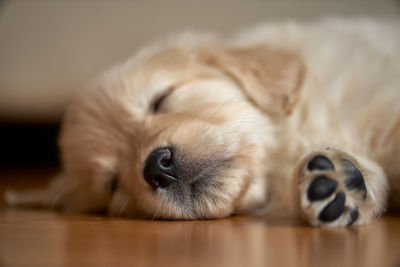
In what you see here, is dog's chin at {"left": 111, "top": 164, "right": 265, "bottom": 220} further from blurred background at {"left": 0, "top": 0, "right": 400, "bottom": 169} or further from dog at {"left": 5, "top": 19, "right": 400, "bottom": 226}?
blurred background at {"left": 0, "top": 0, "right": 400, "bottom": 169}

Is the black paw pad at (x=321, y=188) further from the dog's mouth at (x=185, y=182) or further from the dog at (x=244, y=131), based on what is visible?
the dog's mouth at (x=185, y=182)

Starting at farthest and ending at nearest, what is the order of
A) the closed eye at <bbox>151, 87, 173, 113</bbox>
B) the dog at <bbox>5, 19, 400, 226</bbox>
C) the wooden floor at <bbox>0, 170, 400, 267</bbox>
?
1. the closed eye at <bbox>151, 87, 173, 113</bbox>
2. the dog at <bbox>5, 19, 400, 226</bbox>
3. the wooden floor at <bbox>0, 170, 400, 267</bbox>

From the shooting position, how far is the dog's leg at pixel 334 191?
1.26 m

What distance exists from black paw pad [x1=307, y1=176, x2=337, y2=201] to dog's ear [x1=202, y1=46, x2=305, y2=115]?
2.26 feet

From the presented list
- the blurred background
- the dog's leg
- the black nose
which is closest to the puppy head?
the black nose

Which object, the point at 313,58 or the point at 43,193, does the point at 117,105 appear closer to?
the point at 43,193

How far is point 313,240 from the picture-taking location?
3.63ft

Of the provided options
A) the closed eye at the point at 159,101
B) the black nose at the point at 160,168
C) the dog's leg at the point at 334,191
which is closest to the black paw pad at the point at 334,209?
the dog's leg at the point at 334,191

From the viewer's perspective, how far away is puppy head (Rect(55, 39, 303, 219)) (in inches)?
60.6

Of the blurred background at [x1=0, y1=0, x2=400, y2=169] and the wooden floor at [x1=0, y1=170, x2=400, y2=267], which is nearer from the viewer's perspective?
the wooden floor at [x1=0, y1=170, x2=400, y2=267]

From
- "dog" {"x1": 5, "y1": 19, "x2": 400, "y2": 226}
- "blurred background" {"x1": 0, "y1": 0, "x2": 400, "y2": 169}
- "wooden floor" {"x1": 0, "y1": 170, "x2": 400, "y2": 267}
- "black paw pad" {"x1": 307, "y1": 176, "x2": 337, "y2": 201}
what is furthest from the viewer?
"blurred background" {"x1": 0, "y1": 0, "x2": 400, "y2": 169}

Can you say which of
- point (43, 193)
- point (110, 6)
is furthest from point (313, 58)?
point (110, 6)

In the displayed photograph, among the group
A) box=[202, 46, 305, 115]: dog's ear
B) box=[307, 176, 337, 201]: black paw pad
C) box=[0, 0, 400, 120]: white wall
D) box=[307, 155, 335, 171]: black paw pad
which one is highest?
box=[0, 0, 400, 120]: white wall

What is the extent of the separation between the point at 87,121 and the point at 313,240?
128cm
